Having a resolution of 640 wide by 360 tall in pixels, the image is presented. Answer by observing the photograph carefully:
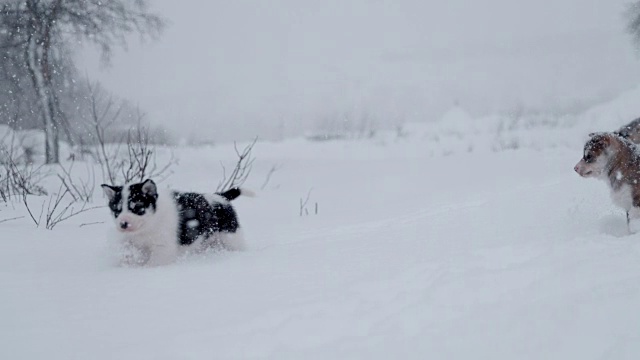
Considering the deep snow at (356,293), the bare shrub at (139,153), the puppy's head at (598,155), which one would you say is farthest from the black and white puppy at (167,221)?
the puppy's head at (598,155)

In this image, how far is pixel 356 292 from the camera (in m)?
2.60

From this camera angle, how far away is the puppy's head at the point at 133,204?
3.96 m

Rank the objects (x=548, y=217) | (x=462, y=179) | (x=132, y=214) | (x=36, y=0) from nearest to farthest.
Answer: (x=132, y=214)
(x=548, y=217)
(x=462, y=179)
(x=36, y=0)

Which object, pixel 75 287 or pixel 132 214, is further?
pixel 132 214

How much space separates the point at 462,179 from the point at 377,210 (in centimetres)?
432

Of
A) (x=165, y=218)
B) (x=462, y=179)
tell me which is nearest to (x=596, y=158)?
(x=165, y=218)

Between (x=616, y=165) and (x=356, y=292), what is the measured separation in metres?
3.30

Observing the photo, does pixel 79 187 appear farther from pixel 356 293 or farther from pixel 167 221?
pixel 356 293

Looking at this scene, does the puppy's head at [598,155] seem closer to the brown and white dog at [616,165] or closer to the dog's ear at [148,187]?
the brown and white dog at [616,165]

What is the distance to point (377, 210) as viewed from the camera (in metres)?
7.29

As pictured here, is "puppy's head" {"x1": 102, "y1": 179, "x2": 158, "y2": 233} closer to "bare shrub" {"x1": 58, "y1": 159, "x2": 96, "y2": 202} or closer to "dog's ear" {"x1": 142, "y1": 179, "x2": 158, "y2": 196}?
"dog's ear" {"x1": 142, "y1": 179, "x2": 158, "y2": 196}

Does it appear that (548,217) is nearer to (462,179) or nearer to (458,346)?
(458,346)

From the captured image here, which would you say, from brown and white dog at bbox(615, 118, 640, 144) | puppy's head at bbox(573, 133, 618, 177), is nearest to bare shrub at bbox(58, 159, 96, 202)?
puppy's head at bbox(573, 133, 618, 177)

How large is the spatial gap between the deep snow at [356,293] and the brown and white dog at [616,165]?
0.34 m
